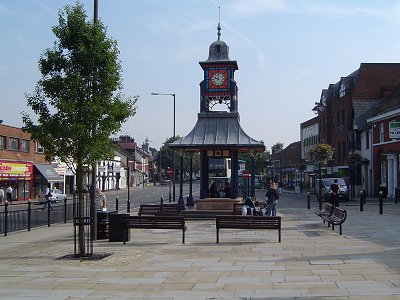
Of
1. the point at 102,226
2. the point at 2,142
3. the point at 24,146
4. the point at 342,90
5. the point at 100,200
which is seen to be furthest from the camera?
the point at 342,90

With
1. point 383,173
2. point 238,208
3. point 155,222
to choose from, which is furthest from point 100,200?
point 383,173

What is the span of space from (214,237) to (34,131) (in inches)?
276

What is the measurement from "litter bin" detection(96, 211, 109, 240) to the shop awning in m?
43.8

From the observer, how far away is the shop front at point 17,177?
5225 centimetres

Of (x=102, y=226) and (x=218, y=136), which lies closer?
(x=102, y=226)

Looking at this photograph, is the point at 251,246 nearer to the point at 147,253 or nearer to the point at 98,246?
the point at 147,253

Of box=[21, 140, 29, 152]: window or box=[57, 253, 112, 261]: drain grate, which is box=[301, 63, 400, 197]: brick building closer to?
box=[21, 140, 29, 152]: window

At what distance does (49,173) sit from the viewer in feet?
204

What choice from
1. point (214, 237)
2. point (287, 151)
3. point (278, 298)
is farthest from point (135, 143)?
point (278, 298)

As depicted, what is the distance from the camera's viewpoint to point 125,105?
50.5 feet

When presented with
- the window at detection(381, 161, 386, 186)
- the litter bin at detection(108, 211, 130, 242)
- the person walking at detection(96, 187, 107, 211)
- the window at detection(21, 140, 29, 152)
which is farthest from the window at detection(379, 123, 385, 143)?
the litter bin at detection(108, 211, 130, 242)

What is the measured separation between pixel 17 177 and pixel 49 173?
7.35 meters

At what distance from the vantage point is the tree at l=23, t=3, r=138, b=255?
1447cm

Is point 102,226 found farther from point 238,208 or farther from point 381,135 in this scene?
point 381,135
